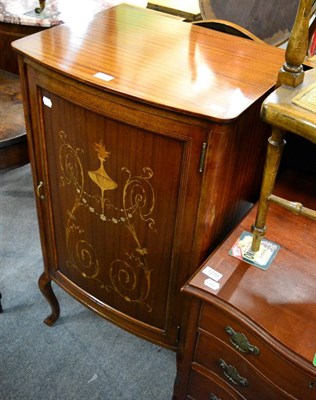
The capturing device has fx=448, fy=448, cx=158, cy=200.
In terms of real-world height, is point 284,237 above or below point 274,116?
below

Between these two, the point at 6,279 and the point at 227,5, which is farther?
the point at 6,279

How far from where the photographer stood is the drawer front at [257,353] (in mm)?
769

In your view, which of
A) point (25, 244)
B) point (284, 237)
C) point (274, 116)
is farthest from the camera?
point (25, 244)

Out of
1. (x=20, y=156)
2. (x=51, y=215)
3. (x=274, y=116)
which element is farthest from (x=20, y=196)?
(x=274, y=116)

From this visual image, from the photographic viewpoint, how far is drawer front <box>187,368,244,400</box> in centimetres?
98


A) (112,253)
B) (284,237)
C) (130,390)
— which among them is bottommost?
(130,390)

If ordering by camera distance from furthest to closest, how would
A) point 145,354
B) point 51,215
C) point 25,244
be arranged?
point 25,244 < point 145,354 < point 51,215

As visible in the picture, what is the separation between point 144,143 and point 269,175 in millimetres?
230

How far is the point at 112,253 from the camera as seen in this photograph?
1048 mm

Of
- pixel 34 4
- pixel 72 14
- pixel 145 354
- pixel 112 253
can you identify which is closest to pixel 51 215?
pixel 112 253

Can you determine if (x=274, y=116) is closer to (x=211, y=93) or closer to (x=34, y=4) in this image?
(x=211, y=93)

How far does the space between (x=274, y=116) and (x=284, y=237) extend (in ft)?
1.15

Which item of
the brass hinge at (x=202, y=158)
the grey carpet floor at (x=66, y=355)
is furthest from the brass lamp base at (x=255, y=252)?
the grey carpet floor at (x=66, y=355)

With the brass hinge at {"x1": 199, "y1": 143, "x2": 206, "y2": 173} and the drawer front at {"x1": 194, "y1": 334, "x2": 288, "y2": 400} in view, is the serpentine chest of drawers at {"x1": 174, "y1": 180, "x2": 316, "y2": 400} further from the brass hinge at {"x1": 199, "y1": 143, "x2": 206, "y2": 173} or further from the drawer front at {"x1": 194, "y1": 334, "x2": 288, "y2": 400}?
the brass hinge at {"x1": 199, "y1": 143, "x2": 206, "y2": 173}
